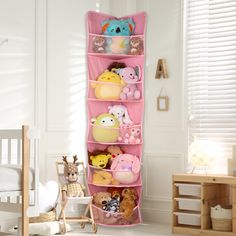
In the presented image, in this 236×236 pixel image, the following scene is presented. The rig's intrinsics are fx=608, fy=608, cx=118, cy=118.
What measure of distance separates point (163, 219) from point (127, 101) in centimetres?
113

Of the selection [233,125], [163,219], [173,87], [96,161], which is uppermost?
[173,87]

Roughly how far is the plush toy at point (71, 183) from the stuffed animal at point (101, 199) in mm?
Answer: 234

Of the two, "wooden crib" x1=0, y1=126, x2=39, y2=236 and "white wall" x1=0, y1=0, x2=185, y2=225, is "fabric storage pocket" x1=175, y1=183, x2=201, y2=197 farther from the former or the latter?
"wooden crib" x1=0, y1=126, x2=39, y2=236

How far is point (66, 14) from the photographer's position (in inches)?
219

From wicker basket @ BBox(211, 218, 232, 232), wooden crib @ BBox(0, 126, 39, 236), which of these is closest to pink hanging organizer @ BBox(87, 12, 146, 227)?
wicker basket @ BBox(211, 218, 232, 232)

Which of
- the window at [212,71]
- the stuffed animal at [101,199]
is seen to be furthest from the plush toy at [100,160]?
the window at [212,71]

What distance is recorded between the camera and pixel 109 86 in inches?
219

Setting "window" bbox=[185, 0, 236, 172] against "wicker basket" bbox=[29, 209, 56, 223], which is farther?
"window" bbox=[185, 0, 236, 172]

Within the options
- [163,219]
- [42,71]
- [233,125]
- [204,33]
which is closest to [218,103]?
[233,125]

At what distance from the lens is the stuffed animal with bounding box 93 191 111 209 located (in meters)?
5.42

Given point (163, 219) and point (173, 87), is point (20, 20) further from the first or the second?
point (163, 219)

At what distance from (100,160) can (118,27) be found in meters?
1.25

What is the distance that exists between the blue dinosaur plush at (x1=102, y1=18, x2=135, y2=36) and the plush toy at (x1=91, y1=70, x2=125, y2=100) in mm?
382

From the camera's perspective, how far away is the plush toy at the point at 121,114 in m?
5.59
